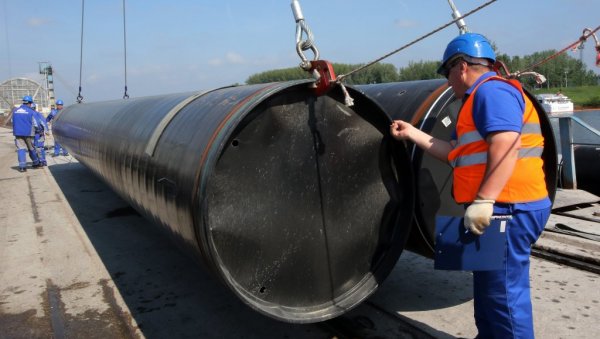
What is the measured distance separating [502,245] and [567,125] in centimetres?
511

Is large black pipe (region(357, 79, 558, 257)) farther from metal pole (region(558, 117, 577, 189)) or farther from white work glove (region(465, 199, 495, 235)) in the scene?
metal pole (region(558, 117, 577, 189))

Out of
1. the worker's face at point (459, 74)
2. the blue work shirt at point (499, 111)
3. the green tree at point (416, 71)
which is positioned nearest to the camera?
the blue work shirt at point (499, 111)

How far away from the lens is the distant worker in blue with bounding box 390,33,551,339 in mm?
2162

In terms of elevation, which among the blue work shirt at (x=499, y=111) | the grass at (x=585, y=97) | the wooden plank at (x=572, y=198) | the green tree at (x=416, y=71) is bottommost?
the wooden plank at (x=572, y=198)

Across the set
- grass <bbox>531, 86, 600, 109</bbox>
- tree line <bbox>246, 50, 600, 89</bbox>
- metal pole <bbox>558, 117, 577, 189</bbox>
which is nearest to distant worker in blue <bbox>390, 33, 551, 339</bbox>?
metal pole <bbox>558, 117, 577, 189</bbox>

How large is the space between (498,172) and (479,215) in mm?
218

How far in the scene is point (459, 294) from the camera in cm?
361

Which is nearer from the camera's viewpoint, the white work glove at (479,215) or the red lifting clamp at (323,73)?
the white work glove at (479,215)

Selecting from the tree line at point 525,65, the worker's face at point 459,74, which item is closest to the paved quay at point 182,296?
the worker's face at point 459,74

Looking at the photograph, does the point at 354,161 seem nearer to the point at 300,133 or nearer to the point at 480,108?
the point at 300,133

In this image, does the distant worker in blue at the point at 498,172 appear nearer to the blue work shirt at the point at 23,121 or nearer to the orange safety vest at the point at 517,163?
the orange safety vest at the point at 517,163

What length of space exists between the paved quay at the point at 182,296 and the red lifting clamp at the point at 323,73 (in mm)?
1689

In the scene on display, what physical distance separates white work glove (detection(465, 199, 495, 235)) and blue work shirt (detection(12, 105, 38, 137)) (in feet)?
39.8

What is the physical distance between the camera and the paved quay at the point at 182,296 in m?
3.16
